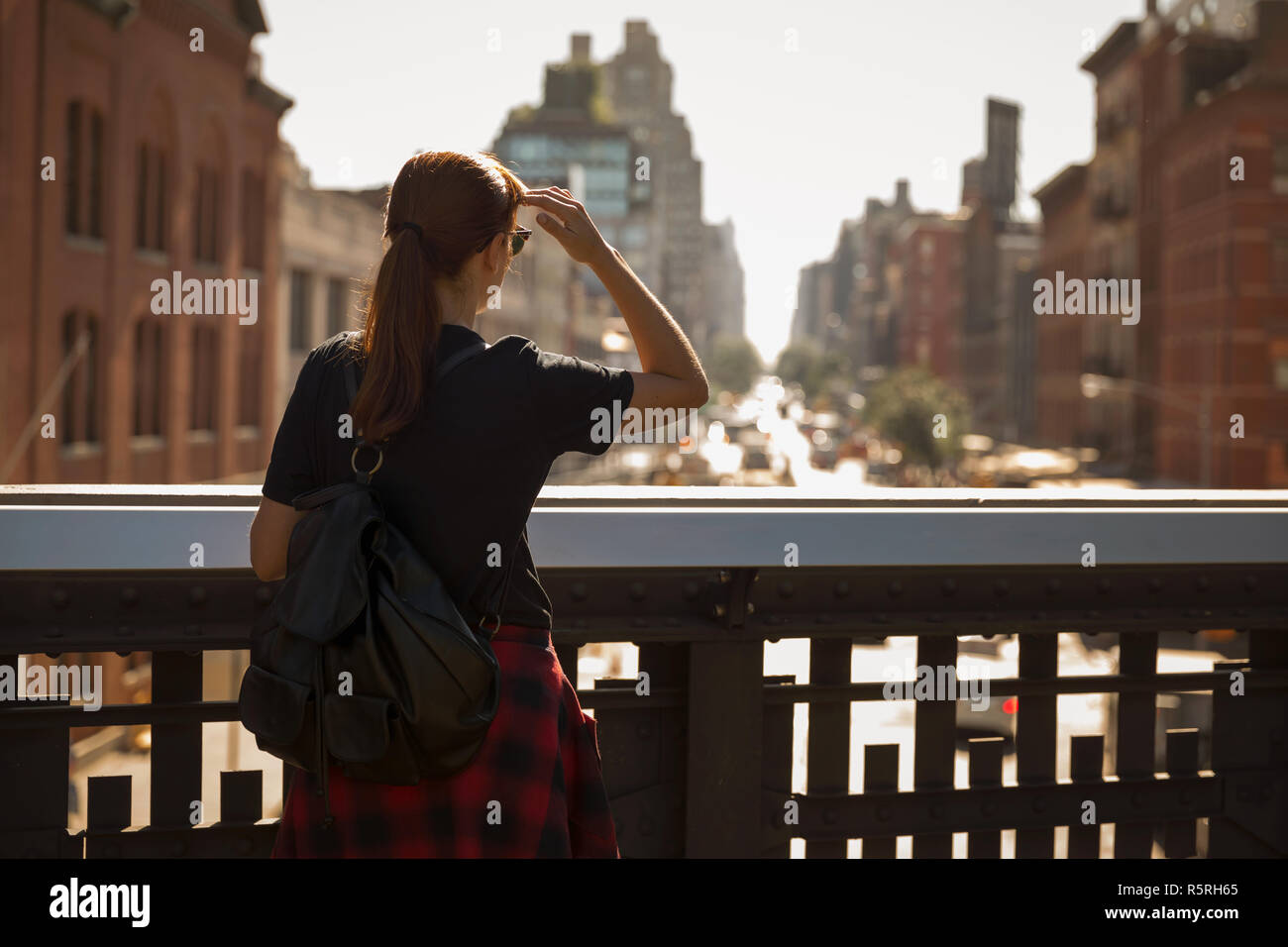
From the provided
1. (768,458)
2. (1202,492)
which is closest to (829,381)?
(768,458)

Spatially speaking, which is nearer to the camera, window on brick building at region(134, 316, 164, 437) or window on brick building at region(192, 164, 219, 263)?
window on brick building at region(134, 316, 164, 437)

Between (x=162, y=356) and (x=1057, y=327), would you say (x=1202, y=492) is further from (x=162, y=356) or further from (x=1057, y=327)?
(x=1057, y=327)

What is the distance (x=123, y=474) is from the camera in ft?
83.2

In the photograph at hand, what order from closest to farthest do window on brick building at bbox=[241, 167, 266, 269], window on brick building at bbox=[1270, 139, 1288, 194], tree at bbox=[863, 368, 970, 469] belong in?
window on brick building at bbox=[241, 167, 266, 269] → window on brick building at bbox=[1270, 139, 1288, 194] → tree at bbox=[863, 368, 970, 469]

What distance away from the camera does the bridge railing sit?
9.53 ft

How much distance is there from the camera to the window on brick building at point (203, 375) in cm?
3000

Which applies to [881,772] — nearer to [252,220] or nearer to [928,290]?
[252,220]

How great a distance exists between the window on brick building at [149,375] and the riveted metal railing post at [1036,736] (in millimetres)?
25414

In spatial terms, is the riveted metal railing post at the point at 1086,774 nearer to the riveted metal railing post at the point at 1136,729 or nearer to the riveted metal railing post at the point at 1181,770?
the riveted metal railing post at the point at 1136,729

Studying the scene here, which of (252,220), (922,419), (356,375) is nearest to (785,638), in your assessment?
(356,375)

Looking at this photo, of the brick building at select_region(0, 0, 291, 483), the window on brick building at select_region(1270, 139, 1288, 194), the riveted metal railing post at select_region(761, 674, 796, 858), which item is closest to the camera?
the riveted metal railing post at select_region(761, 674, 796, 858)

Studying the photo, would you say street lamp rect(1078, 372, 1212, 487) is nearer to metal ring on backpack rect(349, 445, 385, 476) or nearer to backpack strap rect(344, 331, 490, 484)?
backpack strap rect(344, 331, 490, 484)

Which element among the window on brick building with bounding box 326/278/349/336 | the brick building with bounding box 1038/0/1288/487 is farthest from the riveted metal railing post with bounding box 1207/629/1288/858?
the brick building with bounding box 1038/0/1288/487
